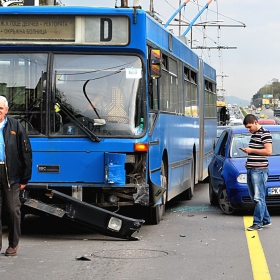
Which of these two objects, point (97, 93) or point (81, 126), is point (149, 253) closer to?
point (81, 126)

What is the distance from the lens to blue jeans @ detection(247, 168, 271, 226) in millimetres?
12320

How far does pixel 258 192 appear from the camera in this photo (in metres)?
12.4

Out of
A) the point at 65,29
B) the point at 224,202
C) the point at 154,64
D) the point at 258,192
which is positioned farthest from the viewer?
the point at 224,202

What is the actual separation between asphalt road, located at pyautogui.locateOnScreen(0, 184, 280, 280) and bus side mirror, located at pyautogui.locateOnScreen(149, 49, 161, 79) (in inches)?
89.7

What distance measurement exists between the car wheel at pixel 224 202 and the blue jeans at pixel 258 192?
6.21 feet

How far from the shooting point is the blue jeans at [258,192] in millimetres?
12320

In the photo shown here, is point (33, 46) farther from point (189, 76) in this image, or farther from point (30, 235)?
point (189, 76)

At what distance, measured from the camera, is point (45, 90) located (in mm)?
11156

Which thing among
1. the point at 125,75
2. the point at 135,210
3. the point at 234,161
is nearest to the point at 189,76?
the point at 234,161

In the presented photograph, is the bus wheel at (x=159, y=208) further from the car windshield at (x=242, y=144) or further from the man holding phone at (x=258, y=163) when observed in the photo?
the car windshield at (x=242, y=144)

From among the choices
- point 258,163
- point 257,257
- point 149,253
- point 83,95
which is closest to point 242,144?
point 258,163

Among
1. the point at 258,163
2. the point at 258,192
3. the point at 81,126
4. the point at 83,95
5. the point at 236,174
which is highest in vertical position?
the point at 83,95

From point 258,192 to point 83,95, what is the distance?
126 inches

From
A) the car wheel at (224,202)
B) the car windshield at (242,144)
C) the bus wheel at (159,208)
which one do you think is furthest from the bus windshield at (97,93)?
the car windshield at (242,144)
